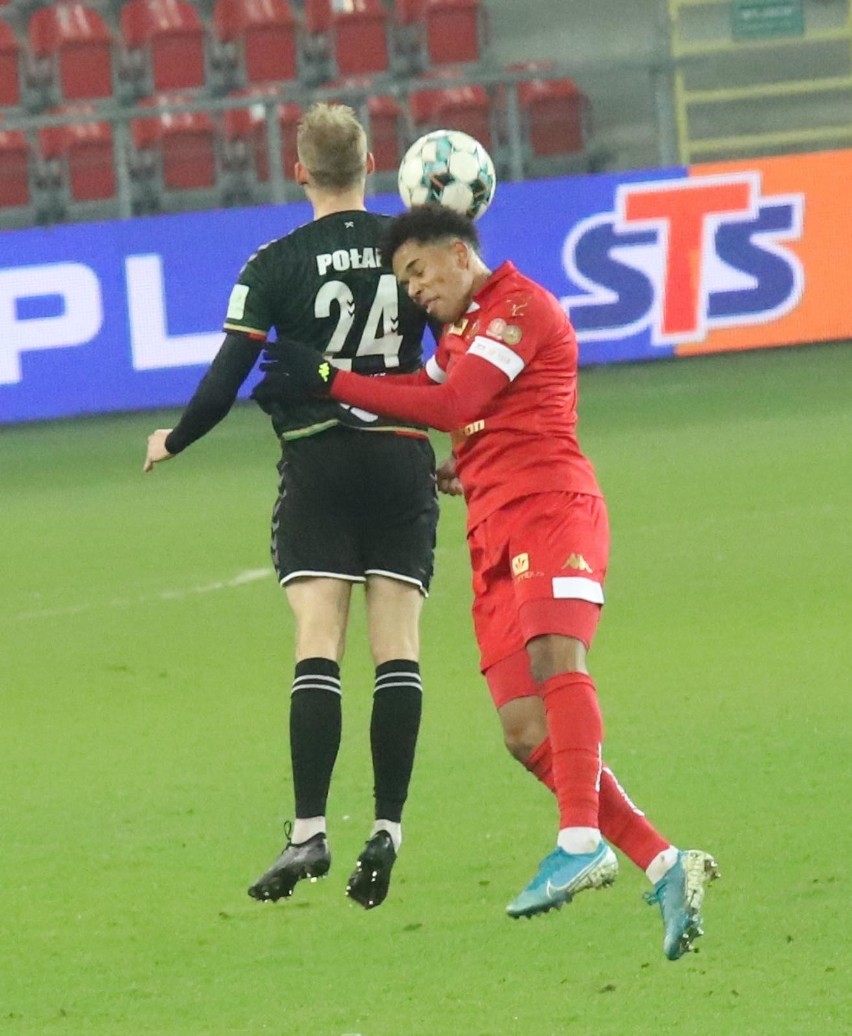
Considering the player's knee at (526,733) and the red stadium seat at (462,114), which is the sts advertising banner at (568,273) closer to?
the red stadium seat at (462,114)

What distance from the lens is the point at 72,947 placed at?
5469mm

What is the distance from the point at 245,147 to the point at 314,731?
13042 millimetres

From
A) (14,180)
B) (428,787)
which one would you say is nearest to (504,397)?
(428,787)

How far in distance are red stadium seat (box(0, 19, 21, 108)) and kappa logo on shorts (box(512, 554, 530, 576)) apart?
602 inches

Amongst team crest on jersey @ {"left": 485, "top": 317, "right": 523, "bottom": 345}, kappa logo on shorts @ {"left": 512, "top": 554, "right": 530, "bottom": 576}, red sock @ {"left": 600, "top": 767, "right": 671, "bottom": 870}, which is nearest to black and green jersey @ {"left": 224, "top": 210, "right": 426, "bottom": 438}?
team crest on jersey @ {"left": 485, "top": 317, "right": 523, "bottom": 345}

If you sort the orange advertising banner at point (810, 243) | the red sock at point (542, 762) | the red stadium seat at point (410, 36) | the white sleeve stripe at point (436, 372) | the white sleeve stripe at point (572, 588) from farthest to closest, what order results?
the red stadium seat at point (410, 36) < the orange advertising banner at point (810, 243) < the white sleeve stripe at point (436, 372) < the red sock at point (542, 762) < the white sleeve stripe at point (572, 588)

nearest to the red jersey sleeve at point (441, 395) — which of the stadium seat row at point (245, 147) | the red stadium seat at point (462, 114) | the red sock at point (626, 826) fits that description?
the red sock at point (626, 826)

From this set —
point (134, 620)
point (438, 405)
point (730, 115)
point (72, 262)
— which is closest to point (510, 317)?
point (438, 405)

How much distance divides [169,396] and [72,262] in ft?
3.96

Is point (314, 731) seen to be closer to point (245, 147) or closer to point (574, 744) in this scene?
point (574, 744)

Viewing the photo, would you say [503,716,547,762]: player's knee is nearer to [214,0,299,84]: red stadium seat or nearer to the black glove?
the black glove

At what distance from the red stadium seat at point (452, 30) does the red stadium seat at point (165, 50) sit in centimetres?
209

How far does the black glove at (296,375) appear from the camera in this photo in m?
5.18

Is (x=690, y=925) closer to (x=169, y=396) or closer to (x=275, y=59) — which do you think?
(x=169, y=396)
